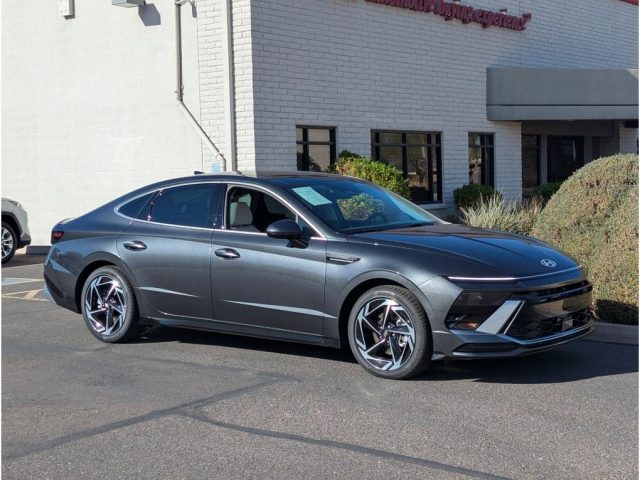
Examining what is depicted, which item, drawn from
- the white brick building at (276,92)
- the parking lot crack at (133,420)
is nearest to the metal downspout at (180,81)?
the white brick building at (276,92)

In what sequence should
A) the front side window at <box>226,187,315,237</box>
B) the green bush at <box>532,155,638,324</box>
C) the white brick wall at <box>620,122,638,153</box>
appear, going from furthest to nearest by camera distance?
the white brick wall at <box>620,122,638,153</box>
the green bush at <box>532,155,638,324</box>
the front side window at <box>226,187,315,237</box>

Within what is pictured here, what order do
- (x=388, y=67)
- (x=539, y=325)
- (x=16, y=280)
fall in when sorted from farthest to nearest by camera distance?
(x=388, y=67)
(x=16, y=280)
(x=539, y=325)

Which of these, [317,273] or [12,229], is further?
[12,229]

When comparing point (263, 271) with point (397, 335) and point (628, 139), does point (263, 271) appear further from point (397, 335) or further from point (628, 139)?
point (628, 139)

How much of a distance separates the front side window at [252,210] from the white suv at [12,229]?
9.19 meters

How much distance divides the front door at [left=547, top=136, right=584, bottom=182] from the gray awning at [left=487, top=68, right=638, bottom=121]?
280 centimetres

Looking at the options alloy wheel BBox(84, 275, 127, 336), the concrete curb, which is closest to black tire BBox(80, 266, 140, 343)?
alloy wheel BBox(84, 275, 127, 336)

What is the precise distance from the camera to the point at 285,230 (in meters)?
7.16

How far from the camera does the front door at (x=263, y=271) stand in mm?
7176

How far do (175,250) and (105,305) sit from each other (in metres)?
1.07

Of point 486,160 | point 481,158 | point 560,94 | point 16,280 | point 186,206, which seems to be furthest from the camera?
point 560,94

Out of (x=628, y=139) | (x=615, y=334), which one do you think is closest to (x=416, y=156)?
(x=628, y=139)

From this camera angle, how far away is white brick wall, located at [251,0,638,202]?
51.7 feet

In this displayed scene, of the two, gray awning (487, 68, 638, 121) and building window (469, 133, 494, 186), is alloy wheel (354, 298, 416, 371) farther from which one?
gray awning (487, 68, 638, 121)
